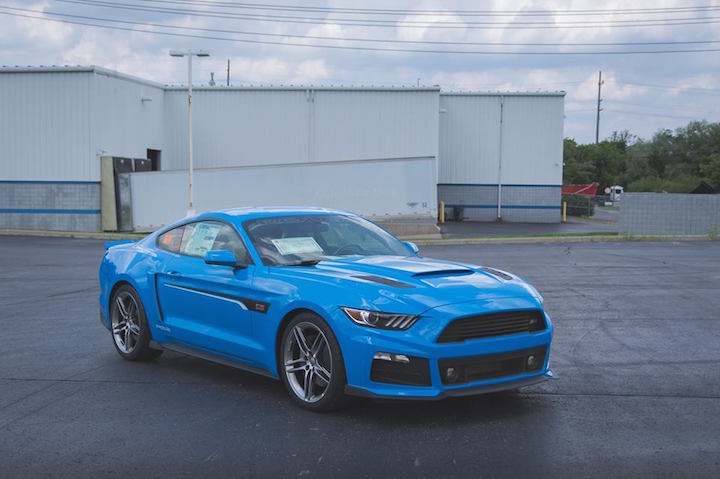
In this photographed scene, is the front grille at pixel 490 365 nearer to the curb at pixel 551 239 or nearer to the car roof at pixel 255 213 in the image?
the car roof at pixel 255 213

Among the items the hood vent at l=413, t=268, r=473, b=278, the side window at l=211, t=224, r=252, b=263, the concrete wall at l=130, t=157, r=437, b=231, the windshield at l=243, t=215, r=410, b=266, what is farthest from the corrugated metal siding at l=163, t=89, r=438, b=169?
the hood vent at l=413, t=268, r=473, b=278

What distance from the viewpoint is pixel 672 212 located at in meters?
29.0

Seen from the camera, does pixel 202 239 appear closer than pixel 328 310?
No

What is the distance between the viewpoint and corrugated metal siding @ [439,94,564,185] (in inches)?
1690

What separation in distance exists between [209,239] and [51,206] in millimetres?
28518

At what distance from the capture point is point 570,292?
12.8 meters

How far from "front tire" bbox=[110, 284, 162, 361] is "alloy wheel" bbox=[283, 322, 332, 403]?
6.99ft

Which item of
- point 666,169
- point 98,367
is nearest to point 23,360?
point 98,367

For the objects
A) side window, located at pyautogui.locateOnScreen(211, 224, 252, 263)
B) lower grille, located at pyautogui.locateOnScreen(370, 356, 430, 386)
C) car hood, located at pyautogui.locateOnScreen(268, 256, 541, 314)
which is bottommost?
lower grille, located at pyautogui.locateOnScreen(370, 356, 430, 386)

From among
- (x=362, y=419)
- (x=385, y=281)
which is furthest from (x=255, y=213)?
(x=362, y=419)

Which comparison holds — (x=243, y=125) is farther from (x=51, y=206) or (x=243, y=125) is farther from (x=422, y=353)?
(x=422, y=353)

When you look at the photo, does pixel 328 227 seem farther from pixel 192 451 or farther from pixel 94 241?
pixel 94 241

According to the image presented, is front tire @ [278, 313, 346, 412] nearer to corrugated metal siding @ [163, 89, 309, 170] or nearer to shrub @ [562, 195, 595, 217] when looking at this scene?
corrugated metal siding @ [163, 89, 309, 170]

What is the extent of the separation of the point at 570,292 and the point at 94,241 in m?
19.3
